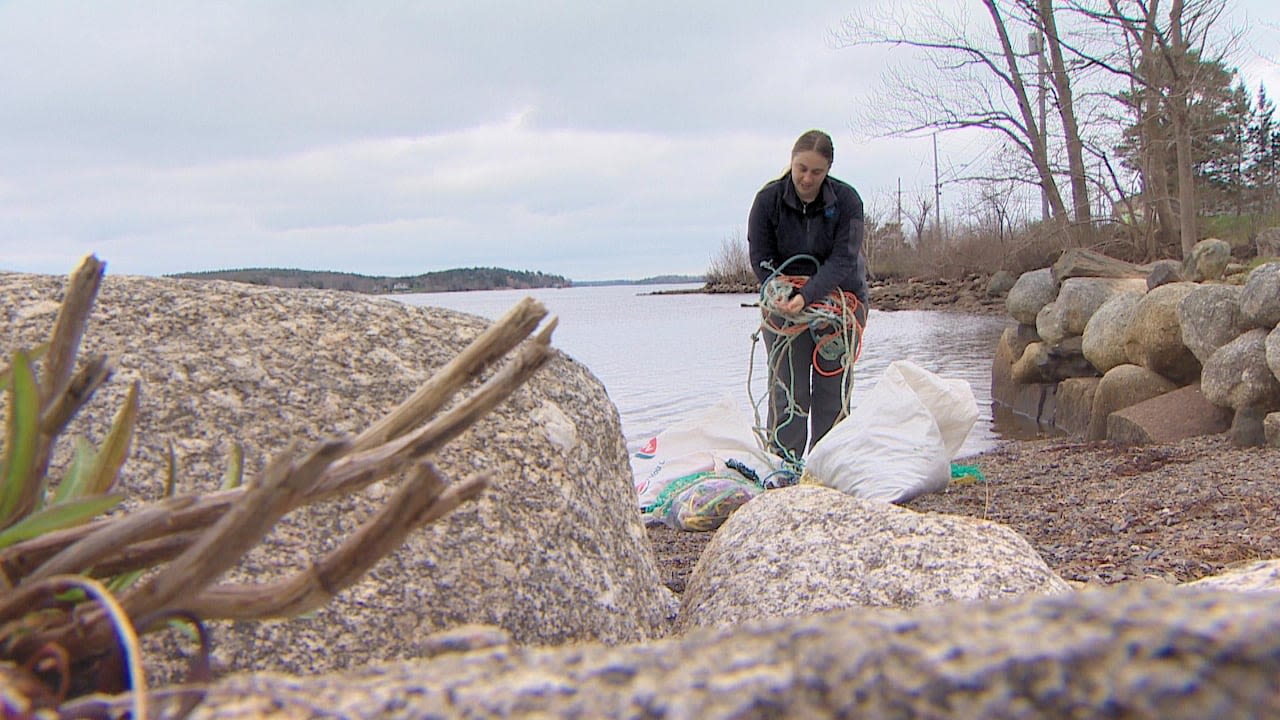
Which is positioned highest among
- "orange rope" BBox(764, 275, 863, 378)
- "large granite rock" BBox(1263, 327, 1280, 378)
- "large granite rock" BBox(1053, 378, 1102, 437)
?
"orange rope" BBox(764, 275, 863, 378)

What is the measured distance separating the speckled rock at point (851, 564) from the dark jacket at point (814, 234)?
305 centimetres

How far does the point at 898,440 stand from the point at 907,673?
4.50 m

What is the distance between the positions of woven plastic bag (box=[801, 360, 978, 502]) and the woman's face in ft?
3.64

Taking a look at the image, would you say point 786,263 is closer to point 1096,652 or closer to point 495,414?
point 495,414

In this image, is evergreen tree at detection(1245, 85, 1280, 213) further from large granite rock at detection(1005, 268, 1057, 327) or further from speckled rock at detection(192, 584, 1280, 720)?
speckled rock at detection(192, 584, 1280, 720)

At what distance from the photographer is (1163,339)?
7.36 metres

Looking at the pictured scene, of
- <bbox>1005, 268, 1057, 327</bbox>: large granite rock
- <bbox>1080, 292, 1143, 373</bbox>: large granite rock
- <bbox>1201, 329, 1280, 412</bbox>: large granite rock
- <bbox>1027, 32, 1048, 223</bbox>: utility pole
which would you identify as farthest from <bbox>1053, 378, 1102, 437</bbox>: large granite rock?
<bbox>1027, 32, 1048, 223</bbox>: utility pole

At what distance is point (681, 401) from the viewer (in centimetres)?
966

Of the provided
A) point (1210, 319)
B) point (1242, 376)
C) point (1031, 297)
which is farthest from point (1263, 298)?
point (1031, 297)

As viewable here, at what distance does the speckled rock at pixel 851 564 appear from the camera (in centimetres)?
219

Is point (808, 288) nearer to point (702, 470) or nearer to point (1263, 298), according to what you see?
point (702, 470)

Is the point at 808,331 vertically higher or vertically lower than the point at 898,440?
higher

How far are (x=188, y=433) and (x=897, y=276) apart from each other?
128 feet

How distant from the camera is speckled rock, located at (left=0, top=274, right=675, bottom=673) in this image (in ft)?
5.13
